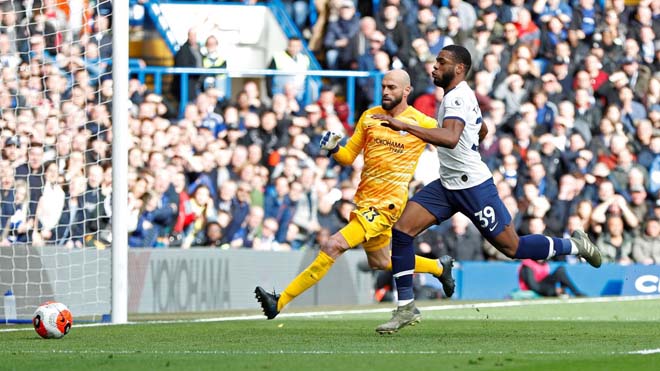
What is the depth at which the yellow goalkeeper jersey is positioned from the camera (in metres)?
12.5

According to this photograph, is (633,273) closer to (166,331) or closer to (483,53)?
(483,53)

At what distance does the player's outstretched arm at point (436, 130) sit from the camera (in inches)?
424

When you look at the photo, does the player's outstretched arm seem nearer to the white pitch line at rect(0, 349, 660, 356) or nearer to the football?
the white pitch line at rect(0, 349, 660, 356)

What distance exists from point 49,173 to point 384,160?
16.6 feet

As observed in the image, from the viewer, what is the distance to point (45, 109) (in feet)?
54.6

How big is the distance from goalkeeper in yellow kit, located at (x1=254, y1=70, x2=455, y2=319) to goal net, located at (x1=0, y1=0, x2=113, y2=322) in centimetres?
379

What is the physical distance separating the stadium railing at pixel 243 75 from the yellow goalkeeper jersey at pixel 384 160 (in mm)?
9905

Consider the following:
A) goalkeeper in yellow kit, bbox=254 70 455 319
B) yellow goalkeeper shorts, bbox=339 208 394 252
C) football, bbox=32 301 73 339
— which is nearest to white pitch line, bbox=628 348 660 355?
goalkeeper in yellow kit, bbox=254 70 455 319

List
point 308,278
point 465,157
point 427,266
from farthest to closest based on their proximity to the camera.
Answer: point 427,266 < point 308,278 < point 465,157

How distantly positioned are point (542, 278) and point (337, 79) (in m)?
5.25

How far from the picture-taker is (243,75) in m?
23.3

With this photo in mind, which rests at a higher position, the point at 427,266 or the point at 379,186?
the point at 379,186

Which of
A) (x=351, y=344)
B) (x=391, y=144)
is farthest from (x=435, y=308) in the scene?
(x=351, y=344)

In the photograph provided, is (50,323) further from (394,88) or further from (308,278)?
(394,88)
